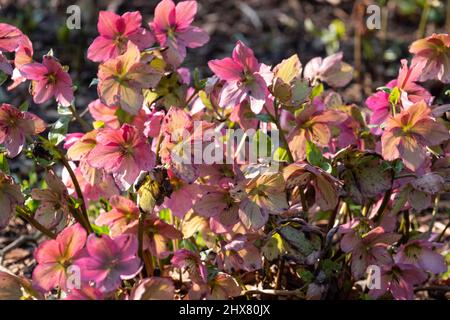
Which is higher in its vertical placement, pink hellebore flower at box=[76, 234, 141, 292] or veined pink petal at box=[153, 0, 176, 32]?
veined pink petal at box=[153, 0, 176, 32]

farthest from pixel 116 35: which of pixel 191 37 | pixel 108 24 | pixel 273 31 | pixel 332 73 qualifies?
pixel 273 31

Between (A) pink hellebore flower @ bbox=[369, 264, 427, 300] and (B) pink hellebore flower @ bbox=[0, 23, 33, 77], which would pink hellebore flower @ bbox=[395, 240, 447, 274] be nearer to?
(A) pink hellebore flower @ bbox=[369, 264, 427, 300]

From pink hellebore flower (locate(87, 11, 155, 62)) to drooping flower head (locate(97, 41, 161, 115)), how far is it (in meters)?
0.11

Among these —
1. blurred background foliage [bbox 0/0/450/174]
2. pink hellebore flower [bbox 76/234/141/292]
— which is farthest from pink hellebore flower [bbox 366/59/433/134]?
blurred background foliage [bbox 0/0/450/174]

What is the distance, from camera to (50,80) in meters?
1.35

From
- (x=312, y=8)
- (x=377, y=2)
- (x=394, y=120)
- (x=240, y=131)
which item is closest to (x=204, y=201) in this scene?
(x=240, y=131)

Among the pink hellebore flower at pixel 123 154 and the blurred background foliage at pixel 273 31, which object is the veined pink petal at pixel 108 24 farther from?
the blurred background foliage at pixel 273 31

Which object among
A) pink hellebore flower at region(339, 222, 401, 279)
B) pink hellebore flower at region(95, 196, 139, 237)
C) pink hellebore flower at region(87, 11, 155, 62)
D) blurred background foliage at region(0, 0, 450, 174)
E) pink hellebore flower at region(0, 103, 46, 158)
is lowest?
blurred background foliage at region(0, 0, 450, 174)

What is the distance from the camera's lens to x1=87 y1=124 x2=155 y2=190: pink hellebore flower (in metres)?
1.25

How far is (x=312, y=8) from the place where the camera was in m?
3.25

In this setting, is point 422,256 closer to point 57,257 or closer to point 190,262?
point 190,262

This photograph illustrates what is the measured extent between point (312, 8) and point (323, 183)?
2.03 meters
